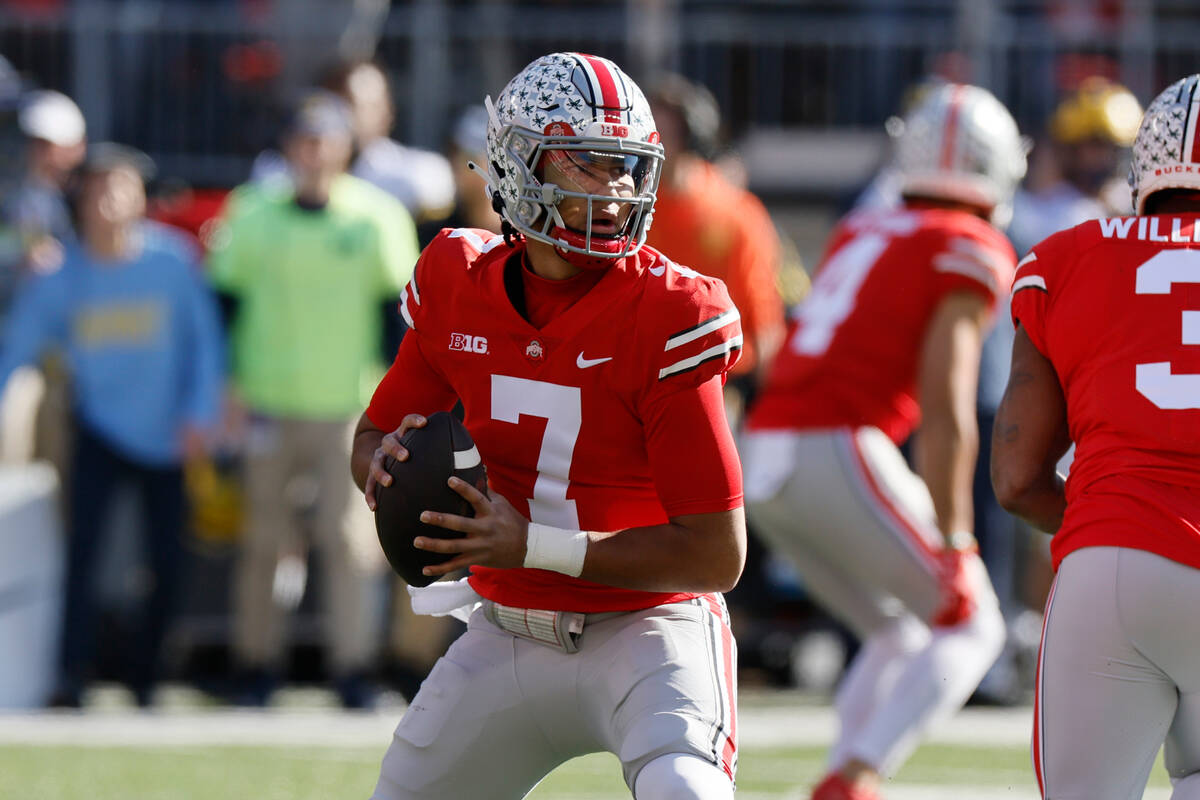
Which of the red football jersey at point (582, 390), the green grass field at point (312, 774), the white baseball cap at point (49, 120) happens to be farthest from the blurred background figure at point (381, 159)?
the red football jersey at point (582, 390)

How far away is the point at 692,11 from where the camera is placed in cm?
1213

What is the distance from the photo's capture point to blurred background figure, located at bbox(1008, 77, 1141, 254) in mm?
8758

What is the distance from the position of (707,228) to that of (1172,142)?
169 inches

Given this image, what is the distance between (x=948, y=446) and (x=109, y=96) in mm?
7244

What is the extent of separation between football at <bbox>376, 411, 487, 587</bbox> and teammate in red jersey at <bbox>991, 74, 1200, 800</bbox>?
103 centimetres

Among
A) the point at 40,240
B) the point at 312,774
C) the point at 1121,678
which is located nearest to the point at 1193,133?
the point at 1121,678

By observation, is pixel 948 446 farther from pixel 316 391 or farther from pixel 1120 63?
pixel 1120 63

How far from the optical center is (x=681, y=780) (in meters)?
3.15

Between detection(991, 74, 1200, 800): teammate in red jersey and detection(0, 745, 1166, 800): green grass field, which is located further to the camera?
detection(0, 745, 1166, 800): green grass field

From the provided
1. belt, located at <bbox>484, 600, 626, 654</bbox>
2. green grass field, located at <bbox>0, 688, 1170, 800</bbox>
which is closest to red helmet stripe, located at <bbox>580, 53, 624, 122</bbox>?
belt, located at <bbox>484, 600, 626, 654</bbox>

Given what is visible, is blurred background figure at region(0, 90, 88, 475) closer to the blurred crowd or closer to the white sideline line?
the blurred crowd

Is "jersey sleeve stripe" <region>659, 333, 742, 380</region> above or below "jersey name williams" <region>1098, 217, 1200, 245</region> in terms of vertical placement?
below

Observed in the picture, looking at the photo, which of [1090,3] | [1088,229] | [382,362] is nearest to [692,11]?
[1090,3]

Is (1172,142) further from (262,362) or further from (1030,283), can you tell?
(262,362)
